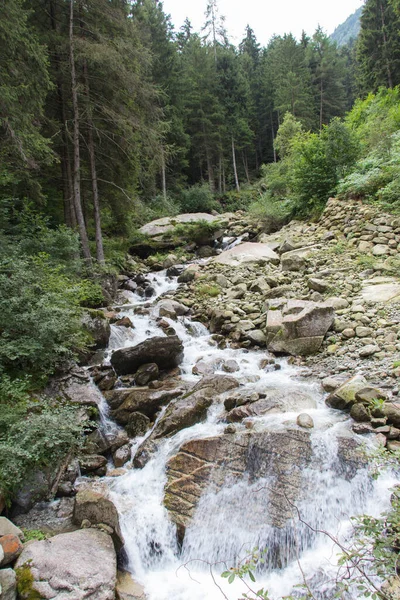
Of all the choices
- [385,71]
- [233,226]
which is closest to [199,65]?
[385,71]

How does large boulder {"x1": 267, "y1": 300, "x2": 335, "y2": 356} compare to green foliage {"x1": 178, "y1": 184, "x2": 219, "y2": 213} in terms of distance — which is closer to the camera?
large boulder {"x1": 267, "y1": 300, "x2": 335, "y2": 356}

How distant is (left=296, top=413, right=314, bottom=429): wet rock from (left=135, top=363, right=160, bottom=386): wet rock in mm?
3427

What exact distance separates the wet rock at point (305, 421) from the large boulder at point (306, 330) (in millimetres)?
2543

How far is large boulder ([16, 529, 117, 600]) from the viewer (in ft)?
9.91

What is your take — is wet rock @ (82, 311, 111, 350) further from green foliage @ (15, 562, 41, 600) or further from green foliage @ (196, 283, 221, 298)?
green foliage @ (15, 562, 41, 600)

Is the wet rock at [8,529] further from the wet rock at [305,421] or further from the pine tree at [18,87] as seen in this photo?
the pine tree at [18,87]

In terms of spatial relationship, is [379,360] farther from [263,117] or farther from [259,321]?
[263,117]

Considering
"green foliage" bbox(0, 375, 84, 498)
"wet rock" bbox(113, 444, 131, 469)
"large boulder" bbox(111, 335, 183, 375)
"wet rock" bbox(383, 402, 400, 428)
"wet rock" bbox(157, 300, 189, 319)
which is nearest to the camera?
"green foliage" bbox(0, 375, 84, 498)

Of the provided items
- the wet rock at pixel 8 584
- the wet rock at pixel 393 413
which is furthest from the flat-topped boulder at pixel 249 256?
the wet rock at pixel 8 584

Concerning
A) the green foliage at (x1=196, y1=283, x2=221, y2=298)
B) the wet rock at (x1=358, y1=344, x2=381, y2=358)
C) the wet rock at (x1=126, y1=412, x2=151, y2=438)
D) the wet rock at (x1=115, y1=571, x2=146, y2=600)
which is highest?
the green foliage at (x1=196, y1=283, x2=221, y2=298)

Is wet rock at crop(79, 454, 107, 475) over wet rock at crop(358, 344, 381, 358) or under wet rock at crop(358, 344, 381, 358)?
under

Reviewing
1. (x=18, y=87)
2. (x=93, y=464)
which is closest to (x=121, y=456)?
(x=93, y=464)

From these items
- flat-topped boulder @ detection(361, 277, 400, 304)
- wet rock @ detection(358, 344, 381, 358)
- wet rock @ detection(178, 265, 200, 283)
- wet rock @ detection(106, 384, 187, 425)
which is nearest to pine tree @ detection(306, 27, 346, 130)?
wet rock @ detection(178, 265, 200, 283)

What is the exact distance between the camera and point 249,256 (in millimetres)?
13125
